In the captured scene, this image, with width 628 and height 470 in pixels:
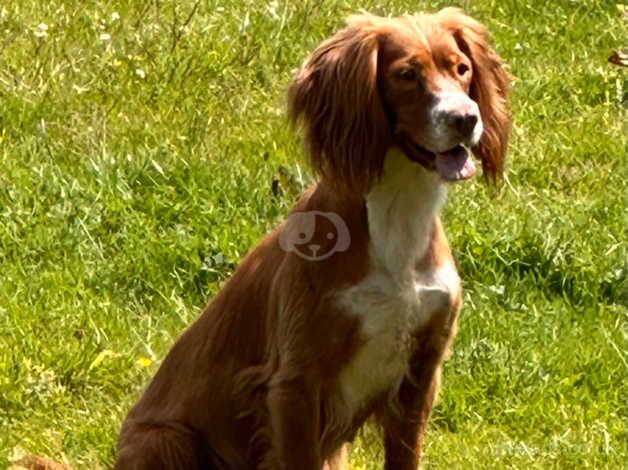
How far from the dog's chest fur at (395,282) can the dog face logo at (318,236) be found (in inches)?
3.2

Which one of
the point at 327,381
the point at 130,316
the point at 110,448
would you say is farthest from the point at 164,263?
the point at 327,381

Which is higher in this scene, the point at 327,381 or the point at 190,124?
the point at 327,381

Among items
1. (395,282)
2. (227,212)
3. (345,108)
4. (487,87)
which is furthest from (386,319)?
(227,212)

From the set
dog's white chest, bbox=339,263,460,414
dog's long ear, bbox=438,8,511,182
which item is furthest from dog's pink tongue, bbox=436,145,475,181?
dog's white chest, bbox=339,263,460,414

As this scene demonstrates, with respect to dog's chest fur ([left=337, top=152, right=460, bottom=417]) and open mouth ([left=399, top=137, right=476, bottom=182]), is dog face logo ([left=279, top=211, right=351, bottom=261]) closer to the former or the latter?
dog's chest fur ([left=337, top=152, right=460, bottom=417])

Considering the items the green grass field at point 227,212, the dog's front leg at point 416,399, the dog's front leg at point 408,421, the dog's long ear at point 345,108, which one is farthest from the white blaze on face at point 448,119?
the green grass field at point 227,212

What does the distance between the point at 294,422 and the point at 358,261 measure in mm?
472

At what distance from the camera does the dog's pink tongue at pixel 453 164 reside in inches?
191

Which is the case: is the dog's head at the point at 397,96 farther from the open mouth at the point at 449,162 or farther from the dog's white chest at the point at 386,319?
the dog's white chest at the point at 386,319

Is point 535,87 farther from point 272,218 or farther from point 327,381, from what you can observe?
point 327,381

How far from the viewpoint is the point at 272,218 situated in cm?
693

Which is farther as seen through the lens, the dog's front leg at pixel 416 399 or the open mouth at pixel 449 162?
the dog's front leg at pixel 416 399

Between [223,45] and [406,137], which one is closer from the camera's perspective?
[406,137]

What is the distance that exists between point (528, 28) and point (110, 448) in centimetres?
370
